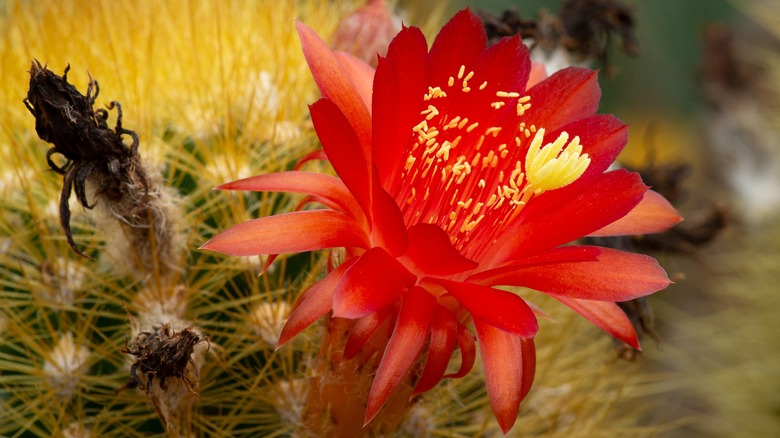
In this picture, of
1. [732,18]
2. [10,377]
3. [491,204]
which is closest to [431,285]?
[491,204]

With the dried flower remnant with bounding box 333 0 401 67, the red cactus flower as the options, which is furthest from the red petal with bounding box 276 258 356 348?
the dried flower remnant with bounding box 333 0 401 67

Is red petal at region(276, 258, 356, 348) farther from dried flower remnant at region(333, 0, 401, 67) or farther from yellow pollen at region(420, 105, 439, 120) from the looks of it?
dried flower remnant at region(333, 0, 401, 67)

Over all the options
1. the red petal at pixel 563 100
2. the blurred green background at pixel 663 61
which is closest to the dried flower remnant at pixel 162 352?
the red petal at pixel 563 100

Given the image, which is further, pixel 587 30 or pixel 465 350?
pixel 587 30

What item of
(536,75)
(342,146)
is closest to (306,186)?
(342,146)

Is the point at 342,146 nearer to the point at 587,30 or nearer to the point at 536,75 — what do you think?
the point at 536,75

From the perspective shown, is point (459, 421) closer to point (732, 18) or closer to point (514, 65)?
point (514, 65)

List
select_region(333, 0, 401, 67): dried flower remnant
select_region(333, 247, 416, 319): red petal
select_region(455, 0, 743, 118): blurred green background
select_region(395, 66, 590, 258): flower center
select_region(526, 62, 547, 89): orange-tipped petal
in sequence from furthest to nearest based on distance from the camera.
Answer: select_region(455, 0, 743, 118): blurred green background
select_region(333, 0, 401, 67): dried flower remnant
select_region(526, 62, 547, 89): orange-tipped petal
select_region(395, 66, 590, 258): flower center
select_region(333, 247, 416, 319): red petal
